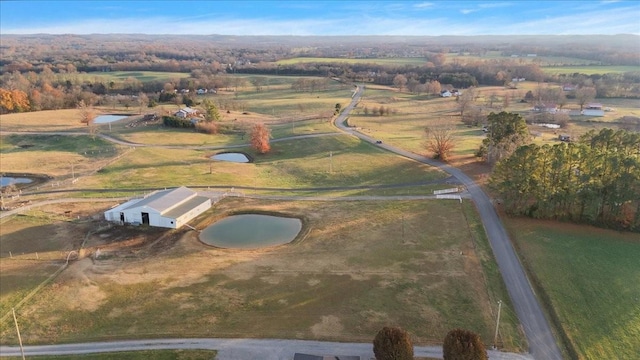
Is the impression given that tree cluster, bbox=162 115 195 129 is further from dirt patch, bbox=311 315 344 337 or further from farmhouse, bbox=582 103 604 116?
farmhouse, bbox=582 103 604 116

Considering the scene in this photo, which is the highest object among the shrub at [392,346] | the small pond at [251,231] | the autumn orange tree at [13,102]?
the autumn orange tree at [13,102]

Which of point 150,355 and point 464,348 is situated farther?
point 150,355

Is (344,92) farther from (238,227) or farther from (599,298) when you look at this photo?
(599,298)

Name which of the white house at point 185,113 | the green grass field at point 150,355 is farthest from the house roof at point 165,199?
the white house at point 185,113

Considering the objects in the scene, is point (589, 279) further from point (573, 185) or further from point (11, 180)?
point (11, 180)

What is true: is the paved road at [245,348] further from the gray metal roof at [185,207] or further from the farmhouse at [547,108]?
the farmhouse at [547,108]

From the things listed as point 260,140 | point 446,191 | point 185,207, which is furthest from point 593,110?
point 185,207

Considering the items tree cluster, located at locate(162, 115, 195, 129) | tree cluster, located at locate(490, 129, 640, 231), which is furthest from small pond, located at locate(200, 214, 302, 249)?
tree cluster, located at locate(162, 115, 195, 129)
